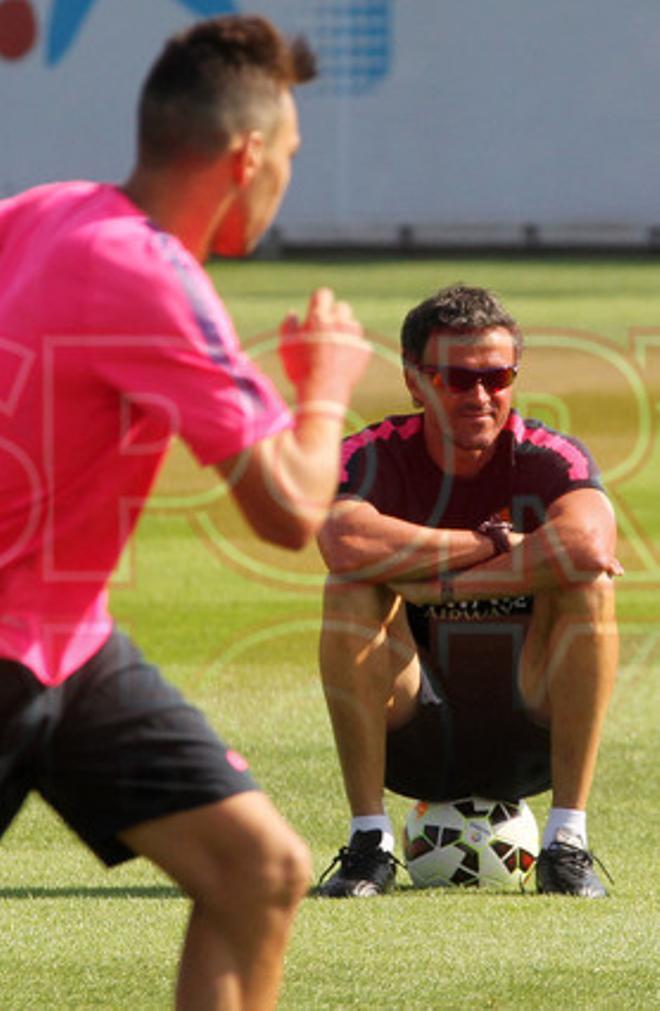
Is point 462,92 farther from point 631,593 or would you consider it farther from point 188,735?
point 188,735

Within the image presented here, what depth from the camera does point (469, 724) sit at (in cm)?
704

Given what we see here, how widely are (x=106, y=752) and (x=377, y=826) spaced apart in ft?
8.31

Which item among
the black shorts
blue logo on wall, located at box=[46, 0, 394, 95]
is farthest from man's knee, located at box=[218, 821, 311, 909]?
blue logo on wall, located at box=[46, 0, 394, 95]

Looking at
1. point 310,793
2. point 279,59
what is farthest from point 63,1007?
point 310,793

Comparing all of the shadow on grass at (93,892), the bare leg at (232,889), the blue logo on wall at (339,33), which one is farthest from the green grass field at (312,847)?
the blue logo on wall at (339,33)

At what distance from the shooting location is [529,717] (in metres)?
7.00

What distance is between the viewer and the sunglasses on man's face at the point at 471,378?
22.6ft

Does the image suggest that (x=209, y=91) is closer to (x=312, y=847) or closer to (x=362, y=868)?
(x=362, y=868)

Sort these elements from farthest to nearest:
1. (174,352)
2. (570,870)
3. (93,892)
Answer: (93,892)
(570,870)
(174,352)

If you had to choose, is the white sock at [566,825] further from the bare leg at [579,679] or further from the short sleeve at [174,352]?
the short sleeve at [174,352]

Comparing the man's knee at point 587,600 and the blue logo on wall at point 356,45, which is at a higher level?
the man's knee at point 587,600

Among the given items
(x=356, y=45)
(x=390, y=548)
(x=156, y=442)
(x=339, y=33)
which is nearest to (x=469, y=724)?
(x=390, y=548)

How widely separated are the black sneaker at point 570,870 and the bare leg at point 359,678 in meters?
0.48

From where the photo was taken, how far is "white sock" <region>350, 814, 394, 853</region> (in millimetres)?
6805
